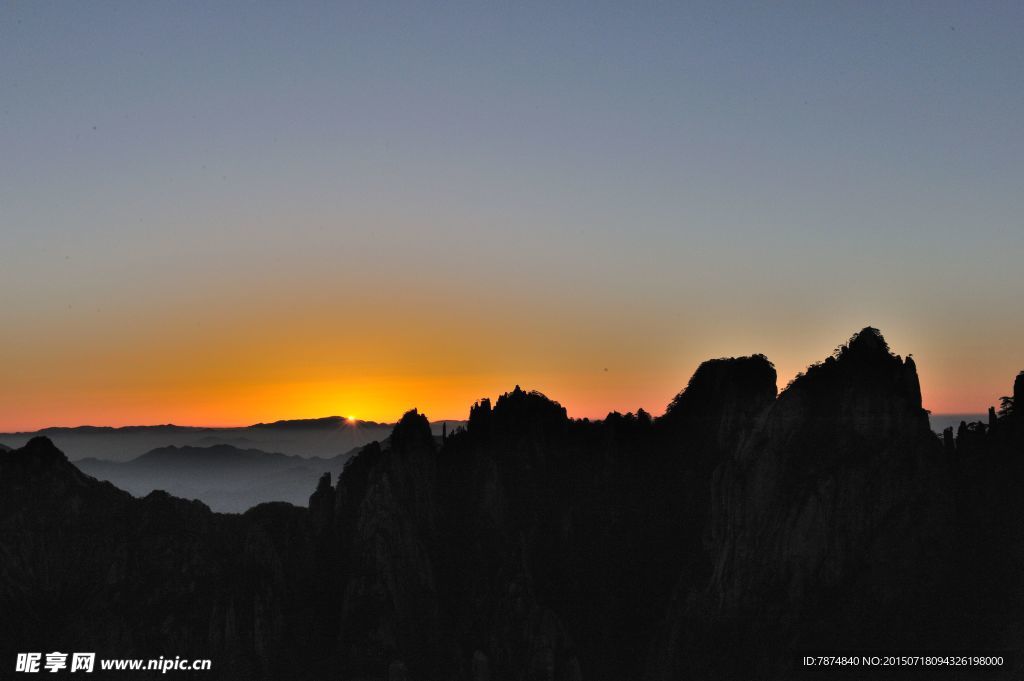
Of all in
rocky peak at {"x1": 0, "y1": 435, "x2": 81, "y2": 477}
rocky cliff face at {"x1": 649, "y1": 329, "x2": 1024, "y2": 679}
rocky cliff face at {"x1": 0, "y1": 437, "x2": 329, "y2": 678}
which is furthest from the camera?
rocky peak at {"x1": 0, "y1": 435, "x2": 81, "y2": 477}

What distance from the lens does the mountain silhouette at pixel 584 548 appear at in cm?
13425

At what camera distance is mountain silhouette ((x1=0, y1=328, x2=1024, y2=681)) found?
134250 mm

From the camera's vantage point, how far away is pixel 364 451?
175875mm

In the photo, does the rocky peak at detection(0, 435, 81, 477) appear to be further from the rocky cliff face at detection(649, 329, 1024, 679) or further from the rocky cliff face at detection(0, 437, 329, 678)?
the rocky cliff face at detection(649, 329, 1024, 679)

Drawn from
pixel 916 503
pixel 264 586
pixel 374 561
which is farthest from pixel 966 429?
pixel 264 586

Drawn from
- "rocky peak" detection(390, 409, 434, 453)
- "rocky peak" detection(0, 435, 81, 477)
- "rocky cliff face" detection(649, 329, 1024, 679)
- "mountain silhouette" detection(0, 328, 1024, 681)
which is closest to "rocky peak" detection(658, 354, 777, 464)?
"mountain silhouette" detection(0, 328, 1024, 681)

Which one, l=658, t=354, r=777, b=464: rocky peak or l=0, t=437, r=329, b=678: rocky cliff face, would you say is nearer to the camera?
l=658, t=354, r=777, b=464: rocky peak

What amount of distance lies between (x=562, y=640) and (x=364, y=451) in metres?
45.2

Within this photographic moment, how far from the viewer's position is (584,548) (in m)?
162

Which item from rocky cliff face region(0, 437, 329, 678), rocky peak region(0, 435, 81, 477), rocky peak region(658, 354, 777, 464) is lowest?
rocky cliff face region(0, 437, 329, 678)

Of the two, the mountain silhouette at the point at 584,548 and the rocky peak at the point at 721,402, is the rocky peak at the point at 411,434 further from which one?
the rocky peak at the point at 721,402

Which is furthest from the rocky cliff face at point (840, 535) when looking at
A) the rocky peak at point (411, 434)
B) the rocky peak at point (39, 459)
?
the rocky peak at point (39, 459)

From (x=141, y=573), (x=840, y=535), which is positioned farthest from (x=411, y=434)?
(x=840, y=535)

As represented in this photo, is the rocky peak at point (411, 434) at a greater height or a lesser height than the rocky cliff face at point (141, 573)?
greater
